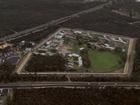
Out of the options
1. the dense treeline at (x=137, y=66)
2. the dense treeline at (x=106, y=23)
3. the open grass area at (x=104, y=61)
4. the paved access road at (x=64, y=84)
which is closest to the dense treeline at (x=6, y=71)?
the paved access road at (x=64, y=84)

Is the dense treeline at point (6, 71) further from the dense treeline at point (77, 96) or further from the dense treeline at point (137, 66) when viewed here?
the dense treeline at point (137, 66)

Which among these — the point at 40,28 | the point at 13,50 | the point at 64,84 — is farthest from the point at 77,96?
the point at 40,28

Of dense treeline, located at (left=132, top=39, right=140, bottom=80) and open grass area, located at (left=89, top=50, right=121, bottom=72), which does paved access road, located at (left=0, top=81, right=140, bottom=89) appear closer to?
dense treeline, located at (left=132, top=39, right=140, bottom=80)

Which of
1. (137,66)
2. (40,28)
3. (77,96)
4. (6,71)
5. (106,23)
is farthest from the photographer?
(106,23)

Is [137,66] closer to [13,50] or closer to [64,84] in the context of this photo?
[64,84]

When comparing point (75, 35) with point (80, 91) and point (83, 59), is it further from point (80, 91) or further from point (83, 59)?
point (80, 91)

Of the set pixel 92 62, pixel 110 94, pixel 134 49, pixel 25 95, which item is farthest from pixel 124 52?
pixel 25 95
